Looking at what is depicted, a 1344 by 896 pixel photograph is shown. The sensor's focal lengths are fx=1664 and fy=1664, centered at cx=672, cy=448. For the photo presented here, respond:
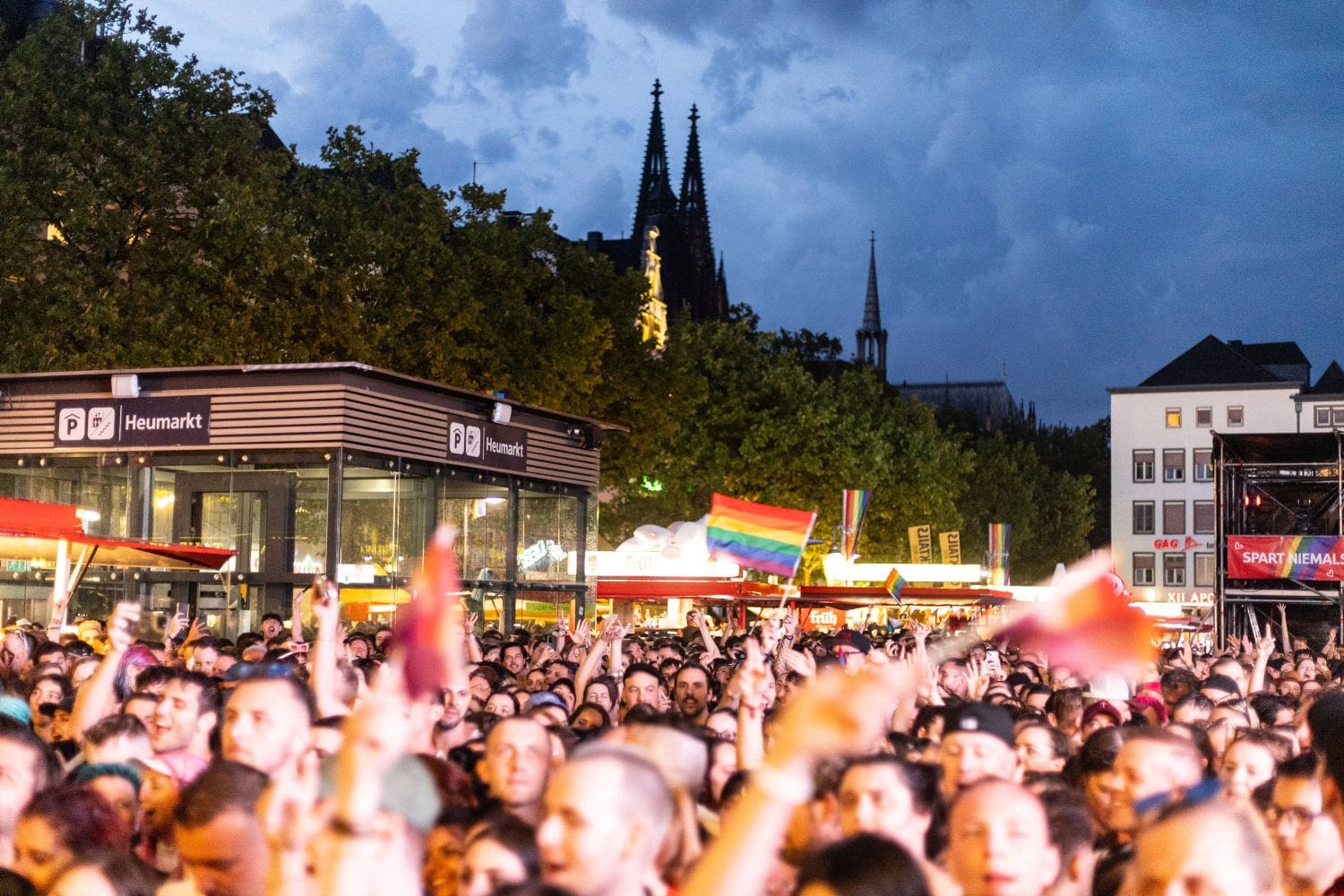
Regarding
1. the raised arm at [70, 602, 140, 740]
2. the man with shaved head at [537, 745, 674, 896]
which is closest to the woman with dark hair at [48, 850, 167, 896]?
the man with shaved head at [537, 745, 674, 896]

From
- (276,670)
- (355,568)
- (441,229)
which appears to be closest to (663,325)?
(441,229)

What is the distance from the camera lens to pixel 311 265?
29.8 metres

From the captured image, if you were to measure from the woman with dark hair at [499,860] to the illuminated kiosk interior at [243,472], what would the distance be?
59.3 feet

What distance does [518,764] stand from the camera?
5707 mm

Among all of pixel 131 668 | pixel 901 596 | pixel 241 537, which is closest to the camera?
pixel 131 668

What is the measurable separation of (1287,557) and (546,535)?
1366cm

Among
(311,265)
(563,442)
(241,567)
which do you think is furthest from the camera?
(311,265)

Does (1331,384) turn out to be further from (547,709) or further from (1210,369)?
(547,709)

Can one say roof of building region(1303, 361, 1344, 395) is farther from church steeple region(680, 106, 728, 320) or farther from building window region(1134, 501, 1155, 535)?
church steeple region(680, 106, 728, 320)

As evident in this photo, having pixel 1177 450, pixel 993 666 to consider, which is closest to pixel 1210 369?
pixel 1177 450

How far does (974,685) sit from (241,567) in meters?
12.8

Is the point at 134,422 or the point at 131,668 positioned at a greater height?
the point at 134,422

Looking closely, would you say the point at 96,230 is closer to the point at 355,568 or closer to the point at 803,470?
the point at 355,568

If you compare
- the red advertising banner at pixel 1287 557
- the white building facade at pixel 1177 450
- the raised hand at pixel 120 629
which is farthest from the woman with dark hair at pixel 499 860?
the white building facade at pixel 1177 450
